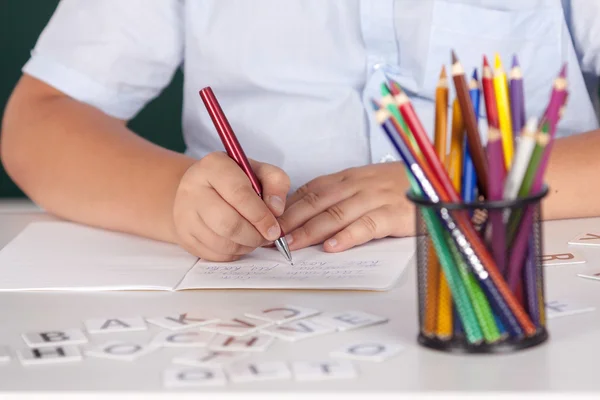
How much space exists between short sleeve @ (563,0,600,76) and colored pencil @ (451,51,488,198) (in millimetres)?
612

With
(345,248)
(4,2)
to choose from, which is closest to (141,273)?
(345,248)

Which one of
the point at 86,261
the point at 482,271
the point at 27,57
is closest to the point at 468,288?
the point at 482,271

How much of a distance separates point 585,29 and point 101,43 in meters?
0.63

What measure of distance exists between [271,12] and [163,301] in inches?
22.5

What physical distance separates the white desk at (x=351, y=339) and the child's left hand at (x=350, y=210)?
11 cm

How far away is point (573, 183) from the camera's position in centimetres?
100

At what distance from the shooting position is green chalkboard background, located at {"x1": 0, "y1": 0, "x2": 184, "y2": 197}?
6.13ft

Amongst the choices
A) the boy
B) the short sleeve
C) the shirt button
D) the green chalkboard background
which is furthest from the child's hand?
the green chalkboard background

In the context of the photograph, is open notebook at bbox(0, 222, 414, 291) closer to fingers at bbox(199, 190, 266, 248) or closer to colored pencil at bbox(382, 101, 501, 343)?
fingers at bbox(199, 190, 266, 248)

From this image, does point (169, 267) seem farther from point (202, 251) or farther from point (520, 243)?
point (520, 243)

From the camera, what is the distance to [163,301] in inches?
31.6

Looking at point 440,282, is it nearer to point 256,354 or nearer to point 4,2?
point 256,354

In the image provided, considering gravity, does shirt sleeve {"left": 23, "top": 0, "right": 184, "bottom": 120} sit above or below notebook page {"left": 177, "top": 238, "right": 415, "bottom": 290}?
above

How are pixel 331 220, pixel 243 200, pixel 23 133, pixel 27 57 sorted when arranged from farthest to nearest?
pixel 27 57
pixel 23 133
pixel 331 220
pixel 243 200
